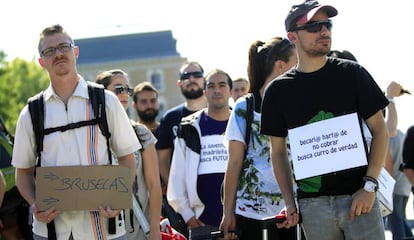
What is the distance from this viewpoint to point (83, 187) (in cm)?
560

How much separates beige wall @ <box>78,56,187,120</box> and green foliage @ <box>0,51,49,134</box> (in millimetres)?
16543

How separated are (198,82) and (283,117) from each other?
4.52 metres

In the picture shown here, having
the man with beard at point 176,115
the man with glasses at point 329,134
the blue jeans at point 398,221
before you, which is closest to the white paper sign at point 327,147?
the man with glasses at point 329,134

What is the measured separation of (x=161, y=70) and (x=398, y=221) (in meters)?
89.8

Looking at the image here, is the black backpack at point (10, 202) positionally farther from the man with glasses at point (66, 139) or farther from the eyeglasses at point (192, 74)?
the eyeglasses at point (192, 74)

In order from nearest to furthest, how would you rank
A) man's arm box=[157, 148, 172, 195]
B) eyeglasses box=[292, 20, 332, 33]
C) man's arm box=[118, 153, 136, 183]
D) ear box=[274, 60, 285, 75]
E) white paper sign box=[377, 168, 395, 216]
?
eyeglasses box=[292, 20, 332, 33]
white paper sign box=[377, 168, 395, 216]
man's arm box=[118, 153, 136, 183]
ear box=[274, 60, 285, 75]
man's arm box=[157, 148, 172, 195]

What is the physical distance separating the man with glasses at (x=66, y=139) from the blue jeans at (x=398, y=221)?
5952mm

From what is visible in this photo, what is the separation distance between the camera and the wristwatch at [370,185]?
200 inches

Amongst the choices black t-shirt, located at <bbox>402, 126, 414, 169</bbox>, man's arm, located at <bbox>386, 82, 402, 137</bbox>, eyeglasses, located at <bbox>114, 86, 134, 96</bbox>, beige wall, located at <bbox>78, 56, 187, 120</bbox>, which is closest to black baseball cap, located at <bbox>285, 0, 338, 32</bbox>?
eyeglasses, located at <bbox>114, 86, 134, 96</bbox>

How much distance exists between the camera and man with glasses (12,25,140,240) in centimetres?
563

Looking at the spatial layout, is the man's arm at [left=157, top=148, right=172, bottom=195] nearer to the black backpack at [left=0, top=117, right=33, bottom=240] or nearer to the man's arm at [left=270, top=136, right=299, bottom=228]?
the black backpack at [left=0, top=117, right=33, bottom=240]

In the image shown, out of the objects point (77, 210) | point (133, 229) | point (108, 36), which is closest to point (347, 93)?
point (77, 210)

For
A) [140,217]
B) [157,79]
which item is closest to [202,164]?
[140,217]

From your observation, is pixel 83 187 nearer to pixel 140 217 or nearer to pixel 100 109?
pixel 100 109
